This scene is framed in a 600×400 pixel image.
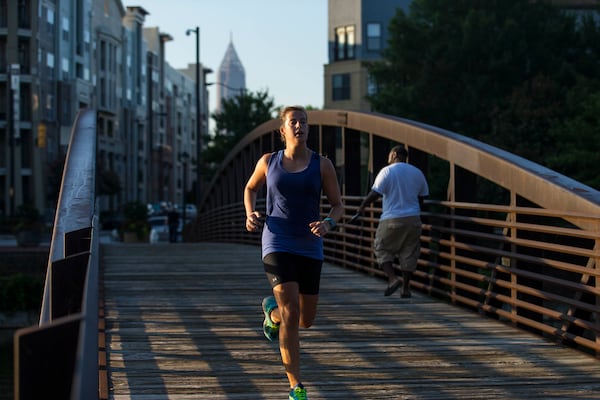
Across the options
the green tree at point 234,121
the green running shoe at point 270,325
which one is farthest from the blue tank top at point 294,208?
the green tree at point 234,121

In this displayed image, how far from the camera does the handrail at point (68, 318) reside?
2.73 m

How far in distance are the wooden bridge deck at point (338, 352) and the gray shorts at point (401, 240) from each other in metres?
0.41

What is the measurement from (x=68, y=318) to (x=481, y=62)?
121 ft

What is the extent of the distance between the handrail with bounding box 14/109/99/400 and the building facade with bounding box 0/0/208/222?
117ft

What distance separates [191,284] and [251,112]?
4072cm

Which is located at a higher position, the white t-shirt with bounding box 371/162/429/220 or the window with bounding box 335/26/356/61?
the window with bounding box 335/26/356/61

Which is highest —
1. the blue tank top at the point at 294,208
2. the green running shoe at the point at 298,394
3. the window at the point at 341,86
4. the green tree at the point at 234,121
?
the window at the point at 341,86

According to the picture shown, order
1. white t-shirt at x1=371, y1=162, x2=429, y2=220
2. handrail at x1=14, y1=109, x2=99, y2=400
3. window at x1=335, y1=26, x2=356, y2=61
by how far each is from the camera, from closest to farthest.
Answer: handrail at x1=14, y1=109, x2=99, y2=400, white t-shirt at x1=371, y1=162, x2=429, y2=220, window at x1=335, y1=26, x2=356, y2=61

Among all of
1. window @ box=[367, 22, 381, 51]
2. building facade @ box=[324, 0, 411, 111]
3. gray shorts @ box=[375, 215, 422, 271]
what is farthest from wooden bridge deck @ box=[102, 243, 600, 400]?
window @ box=[367, 22, 381, 51]

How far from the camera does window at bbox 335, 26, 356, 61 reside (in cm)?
5341

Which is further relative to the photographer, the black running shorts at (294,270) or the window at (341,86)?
the window at (341,86)

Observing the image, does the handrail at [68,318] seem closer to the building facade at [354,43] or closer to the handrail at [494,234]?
the handrail at [494,234]

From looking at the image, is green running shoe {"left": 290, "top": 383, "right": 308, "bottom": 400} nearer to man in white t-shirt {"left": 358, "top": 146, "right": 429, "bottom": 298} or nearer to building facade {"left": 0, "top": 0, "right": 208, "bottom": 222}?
man in white t-shirt {"left": 358, "top": 146, "right": 429, "bottom": 298}

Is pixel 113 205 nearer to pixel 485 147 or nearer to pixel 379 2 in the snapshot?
pixel 379 2
